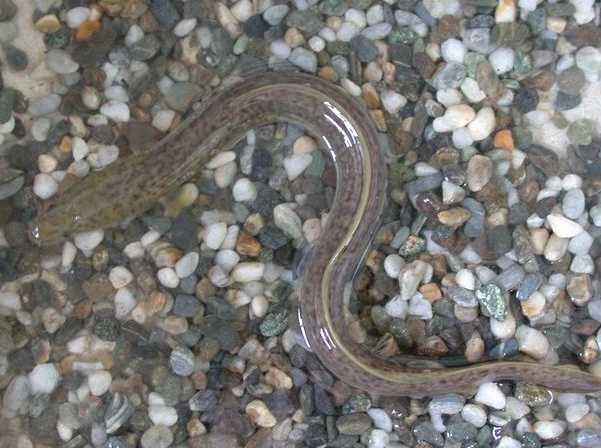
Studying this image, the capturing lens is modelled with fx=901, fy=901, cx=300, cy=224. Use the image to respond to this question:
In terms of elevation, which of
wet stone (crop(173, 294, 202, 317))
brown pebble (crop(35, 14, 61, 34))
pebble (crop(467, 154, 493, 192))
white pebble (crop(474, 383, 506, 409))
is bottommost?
white pebble (crop(474, 383, 506, 409))

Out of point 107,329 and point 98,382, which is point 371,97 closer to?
point 107,329

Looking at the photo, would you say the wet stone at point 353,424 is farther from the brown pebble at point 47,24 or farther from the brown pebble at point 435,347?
the brown pebble at point 47,24

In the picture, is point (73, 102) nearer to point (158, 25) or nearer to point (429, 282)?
point (158, 25)

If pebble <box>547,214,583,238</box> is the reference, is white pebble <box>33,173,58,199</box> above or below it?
above

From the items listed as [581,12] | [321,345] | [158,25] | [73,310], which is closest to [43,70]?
[158,25]

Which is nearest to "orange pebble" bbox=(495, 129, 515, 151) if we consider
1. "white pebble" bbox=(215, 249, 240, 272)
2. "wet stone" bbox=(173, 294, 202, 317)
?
"white pebble" bbox=(215, 249, 240, 272)

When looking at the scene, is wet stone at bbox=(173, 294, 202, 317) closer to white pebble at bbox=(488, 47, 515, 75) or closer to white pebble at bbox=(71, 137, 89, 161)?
white pebble at bbox=(71, 137, 89, 161)

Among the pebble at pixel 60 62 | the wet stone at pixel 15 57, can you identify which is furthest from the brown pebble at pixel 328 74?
the wet stone at pixel 15 57
